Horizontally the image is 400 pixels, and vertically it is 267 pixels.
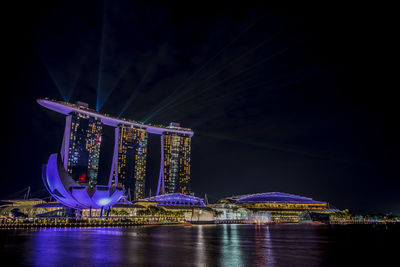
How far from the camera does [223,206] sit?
422 ft

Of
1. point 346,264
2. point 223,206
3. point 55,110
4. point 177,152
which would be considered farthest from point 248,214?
point 346,264

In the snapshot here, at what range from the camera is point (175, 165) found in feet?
541

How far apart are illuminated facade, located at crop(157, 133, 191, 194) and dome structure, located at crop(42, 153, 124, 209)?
322ft

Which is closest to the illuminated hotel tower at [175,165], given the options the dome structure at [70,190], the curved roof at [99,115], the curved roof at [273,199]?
the curved roof at [99,115]

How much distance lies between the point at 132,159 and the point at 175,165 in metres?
24.6

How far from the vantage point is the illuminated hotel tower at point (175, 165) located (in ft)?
534

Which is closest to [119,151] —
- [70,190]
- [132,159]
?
[132,159]

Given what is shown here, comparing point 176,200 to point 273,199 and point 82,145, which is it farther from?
point 82,145

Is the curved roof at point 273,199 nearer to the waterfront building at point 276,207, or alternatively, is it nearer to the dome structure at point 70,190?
the waterfront building at point 276,207

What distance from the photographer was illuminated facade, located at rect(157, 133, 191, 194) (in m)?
163

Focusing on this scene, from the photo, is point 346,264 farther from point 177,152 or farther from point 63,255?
point 177,152

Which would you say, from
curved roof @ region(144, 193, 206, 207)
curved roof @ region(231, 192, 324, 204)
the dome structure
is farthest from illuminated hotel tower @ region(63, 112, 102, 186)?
curved roof @ region(231, 192, 324, 204)

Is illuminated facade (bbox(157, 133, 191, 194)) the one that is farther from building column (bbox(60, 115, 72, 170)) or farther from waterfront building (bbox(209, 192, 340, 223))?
building column (bbox(60, 115, 72, 170))

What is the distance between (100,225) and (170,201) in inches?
2496
